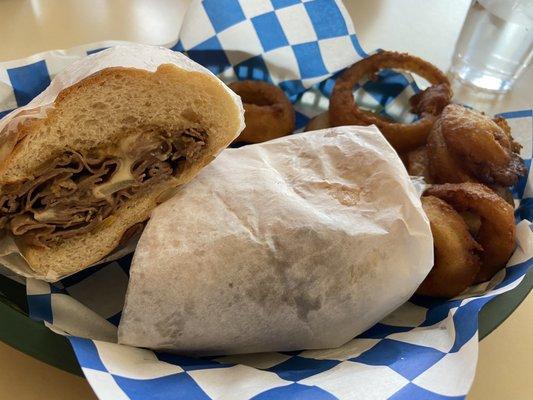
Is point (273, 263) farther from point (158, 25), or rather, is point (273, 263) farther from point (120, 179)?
point (158, 25)

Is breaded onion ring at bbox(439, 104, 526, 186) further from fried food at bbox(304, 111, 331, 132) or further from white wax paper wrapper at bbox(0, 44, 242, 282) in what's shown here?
white wax paper wrapper at bbox(0, 44, 242, 282)

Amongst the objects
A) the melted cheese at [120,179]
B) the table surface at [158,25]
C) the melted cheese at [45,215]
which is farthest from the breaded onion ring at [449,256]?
the melted cheese at [45,215]

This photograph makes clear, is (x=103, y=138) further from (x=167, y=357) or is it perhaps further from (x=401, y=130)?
(x=401, y=130)

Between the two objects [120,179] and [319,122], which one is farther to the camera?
[319,122]

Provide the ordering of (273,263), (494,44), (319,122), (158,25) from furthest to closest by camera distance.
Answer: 1. (158,25)
2. (494,44)
3. (319,122)
4. (273,263)

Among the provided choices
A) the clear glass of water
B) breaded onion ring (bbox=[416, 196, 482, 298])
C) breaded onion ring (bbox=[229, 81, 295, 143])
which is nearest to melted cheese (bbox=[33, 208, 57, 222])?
breaded onion ring (bbox=[229, 81, 295, 143])

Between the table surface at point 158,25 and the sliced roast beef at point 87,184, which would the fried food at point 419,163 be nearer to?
the table surface at point 158,25

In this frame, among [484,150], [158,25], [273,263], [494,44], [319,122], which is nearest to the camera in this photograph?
[273,263]

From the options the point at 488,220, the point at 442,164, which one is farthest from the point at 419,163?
the point at 488,220
